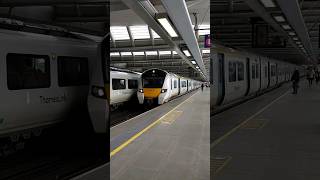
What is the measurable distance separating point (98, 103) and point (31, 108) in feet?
4.36

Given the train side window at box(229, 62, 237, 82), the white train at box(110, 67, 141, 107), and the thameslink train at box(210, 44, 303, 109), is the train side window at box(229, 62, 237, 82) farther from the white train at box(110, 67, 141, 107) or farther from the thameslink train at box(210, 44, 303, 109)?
the white train at box(110, 67, 141, 107)

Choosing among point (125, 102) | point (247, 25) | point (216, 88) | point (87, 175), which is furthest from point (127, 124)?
point (247, 25)

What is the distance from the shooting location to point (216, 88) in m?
12.6

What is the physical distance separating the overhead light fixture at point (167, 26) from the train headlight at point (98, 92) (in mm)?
5214

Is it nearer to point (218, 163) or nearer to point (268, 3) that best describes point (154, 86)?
point (268, 3)

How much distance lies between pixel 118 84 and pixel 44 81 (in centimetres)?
1010

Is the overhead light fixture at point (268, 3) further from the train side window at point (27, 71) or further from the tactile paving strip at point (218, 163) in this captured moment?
the train side window at point (27, 71)

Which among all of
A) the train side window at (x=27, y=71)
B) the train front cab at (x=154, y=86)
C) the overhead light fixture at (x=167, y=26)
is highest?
the overhead light fixture at (x=167, y=26)

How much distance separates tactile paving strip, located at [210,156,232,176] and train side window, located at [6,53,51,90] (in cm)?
359

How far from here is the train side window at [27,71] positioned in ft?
22.3

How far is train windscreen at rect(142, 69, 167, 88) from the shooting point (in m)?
17.1

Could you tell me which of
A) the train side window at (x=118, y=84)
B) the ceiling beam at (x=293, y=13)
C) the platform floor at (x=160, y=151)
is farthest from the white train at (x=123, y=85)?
the ceiling beam at (x=293, y=13)

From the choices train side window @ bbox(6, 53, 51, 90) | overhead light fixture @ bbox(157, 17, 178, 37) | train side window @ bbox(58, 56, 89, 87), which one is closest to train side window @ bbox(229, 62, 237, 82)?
overhead light fixture @ bbox(157, 17, 178, 37)

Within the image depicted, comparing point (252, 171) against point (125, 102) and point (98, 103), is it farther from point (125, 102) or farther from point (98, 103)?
point (125, 102)
